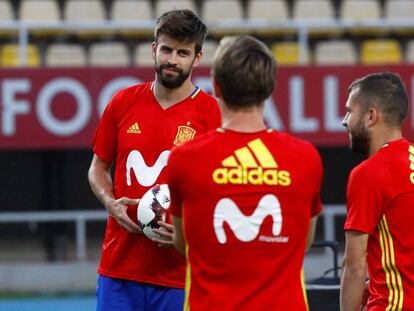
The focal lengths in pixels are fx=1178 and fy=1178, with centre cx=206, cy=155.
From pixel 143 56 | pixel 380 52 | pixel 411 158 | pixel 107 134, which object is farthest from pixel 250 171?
pixel 380 52

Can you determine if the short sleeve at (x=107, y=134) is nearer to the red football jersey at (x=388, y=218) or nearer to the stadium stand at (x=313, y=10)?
the red football jersey at (x=388, y=218)

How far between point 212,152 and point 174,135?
1.37 meters

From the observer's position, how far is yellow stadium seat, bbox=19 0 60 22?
14.1 metres

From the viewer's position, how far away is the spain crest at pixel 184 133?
536cm

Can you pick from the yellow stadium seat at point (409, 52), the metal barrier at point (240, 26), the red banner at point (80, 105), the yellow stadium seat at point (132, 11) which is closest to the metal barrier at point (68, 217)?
the red banner at point (80, 105)

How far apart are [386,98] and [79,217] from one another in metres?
8.00

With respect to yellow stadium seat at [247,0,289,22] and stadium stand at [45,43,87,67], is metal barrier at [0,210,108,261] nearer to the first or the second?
stadium stand at [45,43,87,67]

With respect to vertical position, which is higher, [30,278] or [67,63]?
[67,63]

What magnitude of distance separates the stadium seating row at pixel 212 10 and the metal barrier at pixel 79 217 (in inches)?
99.7

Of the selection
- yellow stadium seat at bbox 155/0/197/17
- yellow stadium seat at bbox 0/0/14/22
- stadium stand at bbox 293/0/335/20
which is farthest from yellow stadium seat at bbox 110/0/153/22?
stadium stand at bbox 293/0/335/20

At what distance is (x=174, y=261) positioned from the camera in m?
5.39

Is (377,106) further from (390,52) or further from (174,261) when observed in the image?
(390,52)

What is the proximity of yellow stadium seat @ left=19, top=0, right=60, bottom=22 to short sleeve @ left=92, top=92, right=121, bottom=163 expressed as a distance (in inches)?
349

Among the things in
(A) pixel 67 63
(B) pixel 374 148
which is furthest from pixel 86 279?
(B) pixel 374 148
